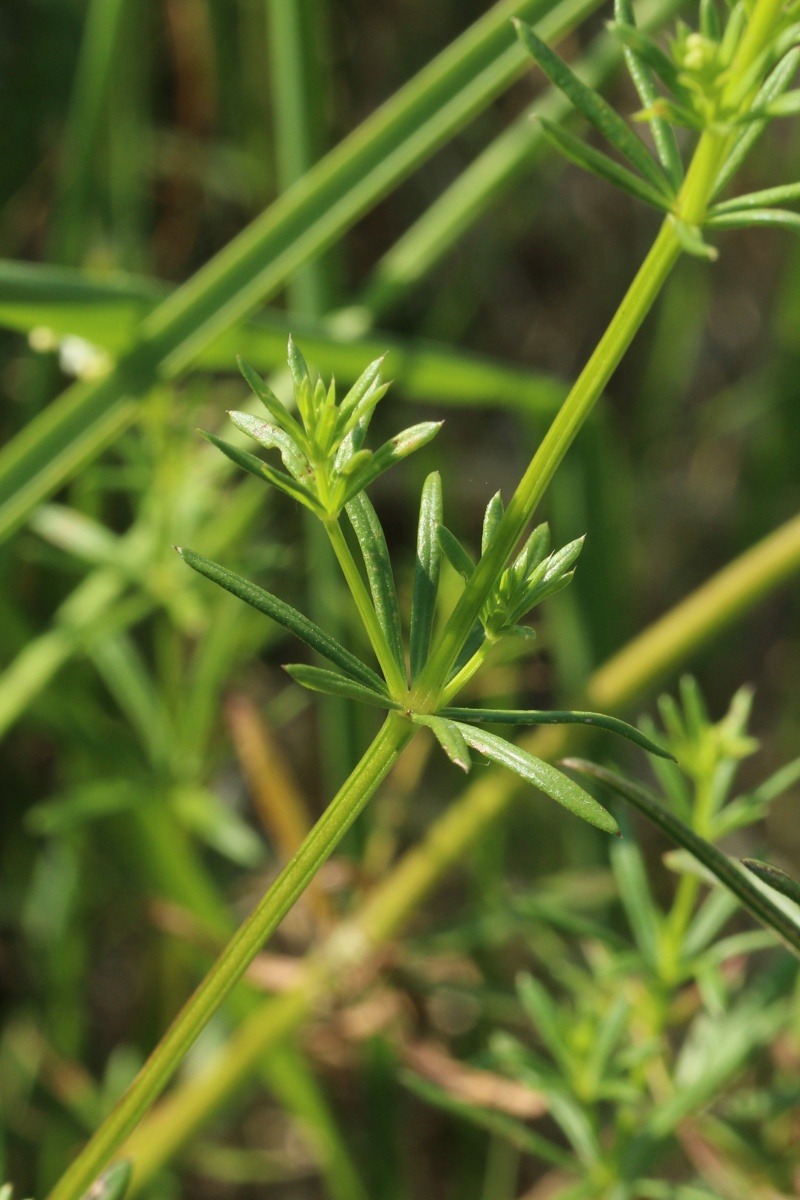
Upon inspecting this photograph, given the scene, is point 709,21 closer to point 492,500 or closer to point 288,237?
point 492,500

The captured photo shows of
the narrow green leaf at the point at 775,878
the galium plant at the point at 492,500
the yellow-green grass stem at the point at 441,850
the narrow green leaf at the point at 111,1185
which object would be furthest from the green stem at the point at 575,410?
the yellow-green grass stem at the point at 441,850

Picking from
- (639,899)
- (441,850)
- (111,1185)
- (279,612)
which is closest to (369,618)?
(279,612)

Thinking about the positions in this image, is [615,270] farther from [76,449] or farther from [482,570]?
[482,570]

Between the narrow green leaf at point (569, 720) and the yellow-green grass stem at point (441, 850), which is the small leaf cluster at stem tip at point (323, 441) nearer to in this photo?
the narrow green leaf at point (569, 720)

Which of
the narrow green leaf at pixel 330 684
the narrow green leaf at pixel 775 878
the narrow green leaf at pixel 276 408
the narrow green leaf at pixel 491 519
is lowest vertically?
the narrow green leaf at pixel 775 878

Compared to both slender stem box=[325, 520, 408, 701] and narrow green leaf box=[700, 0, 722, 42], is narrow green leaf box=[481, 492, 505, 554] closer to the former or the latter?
slender stem box=[325, 520, 408, 701]

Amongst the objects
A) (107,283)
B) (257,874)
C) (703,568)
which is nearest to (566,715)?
(107,283)
